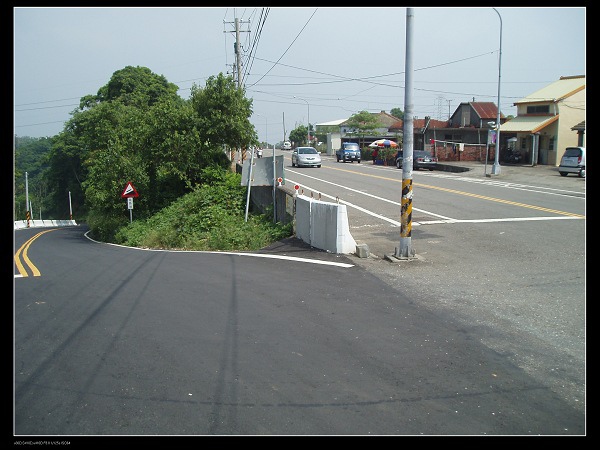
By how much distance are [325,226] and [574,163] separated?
2620 cm

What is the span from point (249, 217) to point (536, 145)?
30560mm

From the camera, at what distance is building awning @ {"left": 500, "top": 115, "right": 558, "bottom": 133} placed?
42.5m

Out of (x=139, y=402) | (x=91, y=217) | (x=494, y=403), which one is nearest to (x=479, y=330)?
(x=494, y=403)

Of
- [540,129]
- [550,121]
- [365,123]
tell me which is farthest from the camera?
[365,123]

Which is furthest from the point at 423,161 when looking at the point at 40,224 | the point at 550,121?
the point at 40,224

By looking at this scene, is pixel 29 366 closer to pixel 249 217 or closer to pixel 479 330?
pixel 479 330

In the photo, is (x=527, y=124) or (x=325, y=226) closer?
(x=325, y=226)

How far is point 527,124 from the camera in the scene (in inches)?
1767

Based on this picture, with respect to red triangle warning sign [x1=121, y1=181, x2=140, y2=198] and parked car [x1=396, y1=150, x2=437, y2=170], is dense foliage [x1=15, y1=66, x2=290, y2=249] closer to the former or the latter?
red triangle warning sign [x1=121, y1=181, x2=140, y2=198]

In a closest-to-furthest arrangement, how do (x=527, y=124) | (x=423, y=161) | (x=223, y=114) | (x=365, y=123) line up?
(x=223, y=114) → (x=527, y=124) → (x=423, y=161) → (x=365, y=123)

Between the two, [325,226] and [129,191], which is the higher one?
[129,191]

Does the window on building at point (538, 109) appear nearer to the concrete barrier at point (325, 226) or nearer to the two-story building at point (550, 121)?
the two-story building at point (550, 121)

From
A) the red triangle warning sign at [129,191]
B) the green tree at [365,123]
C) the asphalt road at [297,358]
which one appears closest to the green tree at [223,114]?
the red triangle warning sign at [129,191]

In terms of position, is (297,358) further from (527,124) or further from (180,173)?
(527,124)
